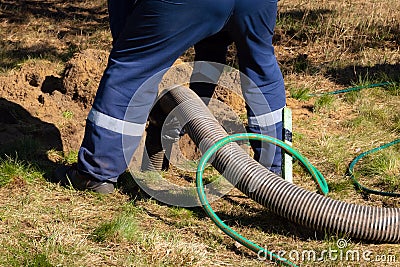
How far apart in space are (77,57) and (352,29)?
3.37 m

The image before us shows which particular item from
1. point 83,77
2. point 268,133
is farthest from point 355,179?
point 83,77

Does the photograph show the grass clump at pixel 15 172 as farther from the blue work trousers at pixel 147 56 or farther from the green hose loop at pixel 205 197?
the green hose loop at pixel 205 197

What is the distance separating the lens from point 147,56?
13.2 ft

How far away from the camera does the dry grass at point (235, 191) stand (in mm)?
3730

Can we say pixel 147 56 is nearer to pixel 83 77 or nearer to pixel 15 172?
pixel 15 172

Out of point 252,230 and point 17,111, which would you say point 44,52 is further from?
point 252,230

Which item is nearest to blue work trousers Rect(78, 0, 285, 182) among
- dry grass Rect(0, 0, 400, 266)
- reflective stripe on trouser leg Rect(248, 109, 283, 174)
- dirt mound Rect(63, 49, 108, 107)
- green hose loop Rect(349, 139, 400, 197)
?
reflective stripe on trouser leg Rect(248, 109, 283, 174)

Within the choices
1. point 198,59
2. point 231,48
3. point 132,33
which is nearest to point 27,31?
point 231,48

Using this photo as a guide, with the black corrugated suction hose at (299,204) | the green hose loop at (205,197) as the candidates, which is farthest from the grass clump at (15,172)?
the green hose loop at (205,197)

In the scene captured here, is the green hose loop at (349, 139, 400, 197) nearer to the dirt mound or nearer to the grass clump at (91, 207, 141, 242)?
the grass clump at (91, 207, 141, 242)

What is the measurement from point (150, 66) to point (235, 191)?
1090mm

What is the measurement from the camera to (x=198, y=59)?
15.8 ft

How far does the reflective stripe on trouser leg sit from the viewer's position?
4.49 metres

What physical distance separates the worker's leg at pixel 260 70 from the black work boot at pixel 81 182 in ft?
3.33
